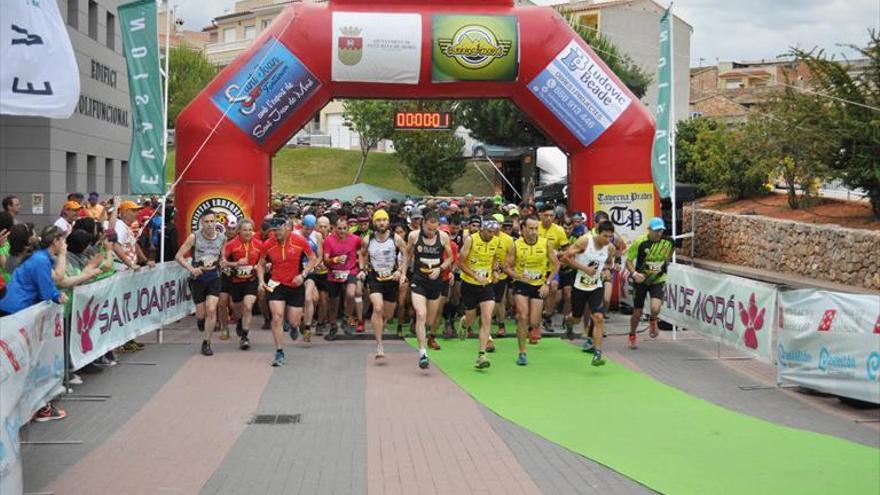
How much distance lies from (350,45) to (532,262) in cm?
596

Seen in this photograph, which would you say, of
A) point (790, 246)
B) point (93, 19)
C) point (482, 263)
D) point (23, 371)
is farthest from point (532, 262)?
point (93, 19)

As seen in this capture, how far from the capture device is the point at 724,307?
1202cm

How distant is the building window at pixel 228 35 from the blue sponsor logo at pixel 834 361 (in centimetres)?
8935

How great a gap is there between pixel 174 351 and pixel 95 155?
40.3 ft

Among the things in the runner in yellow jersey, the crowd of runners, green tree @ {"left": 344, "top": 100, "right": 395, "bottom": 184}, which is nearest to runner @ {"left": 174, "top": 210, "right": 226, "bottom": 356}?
the crowd of runners

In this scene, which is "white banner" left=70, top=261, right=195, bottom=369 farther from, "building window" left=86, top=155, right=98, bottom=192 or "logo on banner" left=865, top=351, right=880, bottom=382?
"building window" left=86, top=155, right=98, bottom=192

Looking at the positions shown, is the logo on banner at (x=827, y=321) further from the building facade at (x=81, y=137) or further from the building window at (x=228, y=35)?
the building window at (x=228, y=35)

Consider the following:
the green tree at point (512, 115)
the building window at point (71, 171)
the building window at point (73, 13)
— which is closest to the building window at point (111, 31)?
the building window at point (73, 13)

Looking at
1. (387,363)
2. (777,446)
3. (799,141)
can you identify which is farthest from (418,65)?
(799,141)

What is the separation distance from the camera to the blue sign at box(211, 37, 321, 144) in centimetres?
1591

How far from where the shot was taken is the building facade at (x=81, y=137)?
20141 millimetres

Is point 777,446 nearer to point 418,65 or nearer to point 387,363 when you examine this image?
point 387,363

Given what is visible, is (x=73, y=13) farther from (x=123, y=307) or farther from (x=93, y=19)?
(x=123, y=307)

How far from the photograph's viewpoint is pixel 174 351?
13078mm
